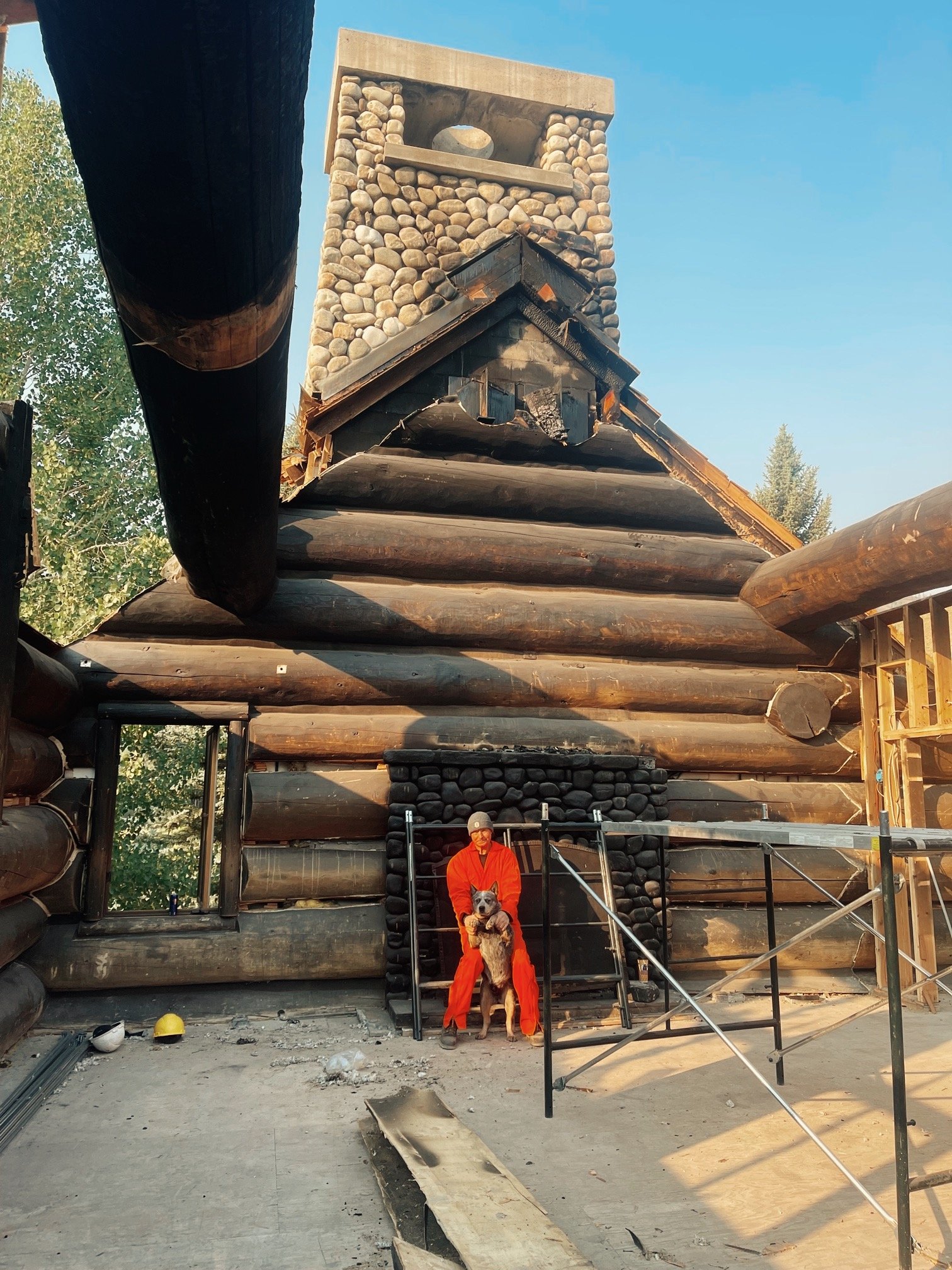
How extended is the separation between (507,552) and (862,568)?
3.60 meters

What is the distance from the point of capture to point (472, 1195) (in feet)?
12.9

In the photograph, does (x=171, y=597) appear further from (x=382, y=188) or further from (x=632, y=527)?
(x=382, y=188)

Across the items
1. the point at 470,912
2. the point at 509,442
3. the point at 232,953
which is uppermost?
the point at 509,442

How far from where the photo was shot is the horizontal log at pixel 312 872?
8188mm

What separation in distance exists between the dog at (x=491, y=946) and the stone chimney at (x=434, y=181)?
28.9 feet

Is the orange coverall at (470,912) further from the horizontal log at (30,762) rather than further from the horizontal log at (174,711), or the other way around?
the horizontal log at (30,762)

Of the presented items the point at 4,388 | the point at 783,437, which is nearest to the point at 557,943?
the point at 4,388

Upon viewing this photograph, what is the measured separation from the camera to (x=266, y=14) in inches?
77.1

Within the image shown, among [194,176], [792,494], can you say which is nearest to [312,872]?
[194,176]

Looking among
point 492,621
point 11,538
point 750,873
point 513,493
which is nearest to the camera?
point 11,538

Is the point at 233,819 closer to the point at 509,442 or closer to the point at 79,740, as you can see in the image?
the point at 79,740

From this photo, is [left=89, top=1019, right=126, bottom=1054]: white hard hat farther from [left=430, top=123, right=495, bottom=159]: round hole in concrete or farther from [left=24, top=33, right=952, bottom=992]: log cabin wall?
[left=430, top=123, right=495, bottom=159]: round hole in concrete

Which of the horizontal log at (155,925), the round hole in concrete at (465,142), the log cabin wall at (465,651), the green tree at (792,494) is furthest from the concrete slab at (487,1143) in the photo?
the green tree at (792,494)

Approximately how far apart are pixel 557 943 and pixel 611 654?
127 inches
